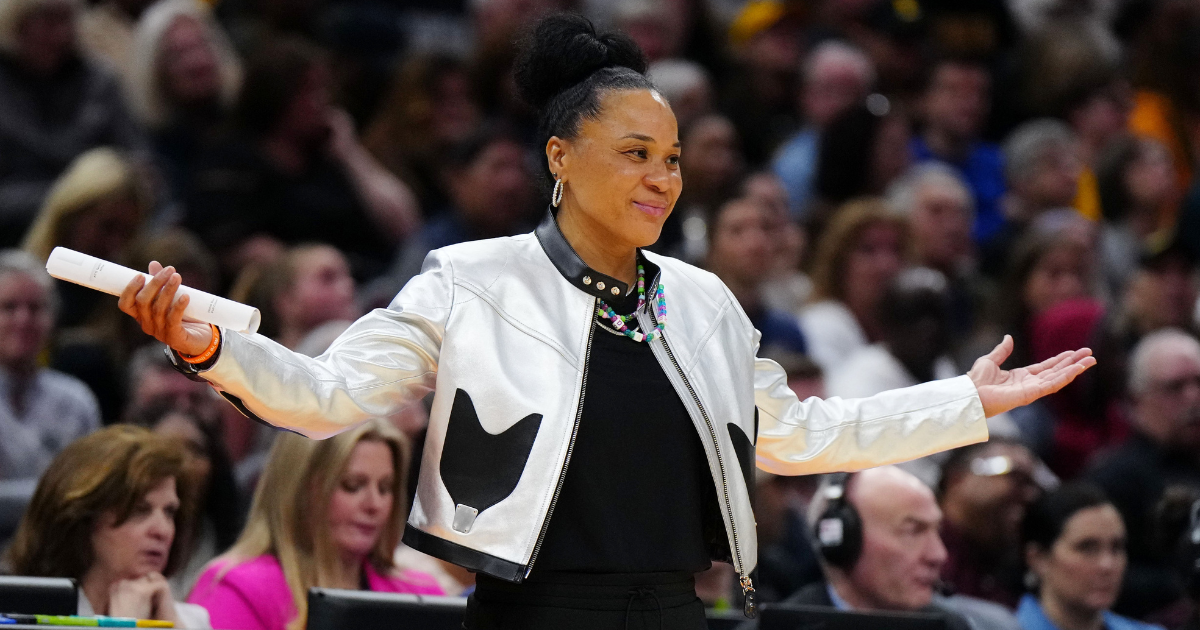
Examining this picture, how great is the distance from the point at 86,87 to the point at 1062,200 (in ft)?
15.9

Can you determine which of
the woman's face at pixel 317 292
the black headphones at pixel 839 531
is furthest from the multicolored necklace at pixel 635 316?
the woman's face at pixel 317 292

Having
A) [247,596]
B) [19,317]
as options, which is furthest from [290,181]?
[247,596]

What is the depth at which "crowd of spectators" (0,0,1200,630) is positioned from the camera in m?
4.36

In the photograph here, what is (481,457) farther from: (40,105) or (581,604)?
(40,105)

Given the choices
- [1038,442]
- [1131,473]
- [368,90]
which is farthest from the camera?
[368,90]

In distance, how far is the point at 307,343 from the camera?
18.2 ft

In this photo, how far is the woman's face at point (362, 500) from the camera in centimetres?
426

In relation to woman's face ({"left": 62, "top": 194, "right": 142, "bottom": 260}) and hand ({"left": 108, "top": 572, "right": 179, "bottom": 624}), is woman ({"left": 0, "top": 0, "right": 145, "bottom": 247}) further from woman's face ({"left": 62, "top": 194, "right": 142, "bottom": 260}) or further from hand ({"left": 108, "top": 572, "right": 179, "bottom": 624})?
hand ({"left": 108, "top": 572, "right": 179, "bottom": 624})

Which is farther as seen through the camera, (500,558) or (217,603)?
(217,603)

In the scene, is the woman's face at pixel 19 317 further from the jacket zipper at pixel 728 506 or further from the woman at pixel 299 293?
the jacket zipper at pixel 728 506

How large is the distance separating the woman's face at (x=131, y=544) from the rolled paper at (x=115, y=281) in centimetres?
159

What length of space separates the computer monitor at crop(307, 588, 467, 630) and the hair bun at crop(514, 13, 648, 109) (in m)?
1.03

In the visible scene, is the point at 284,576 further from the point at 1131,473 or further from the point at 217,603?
the point at 1131,473

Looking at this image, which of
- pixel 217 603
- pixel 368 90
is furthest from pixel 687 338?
pixel 368 90
